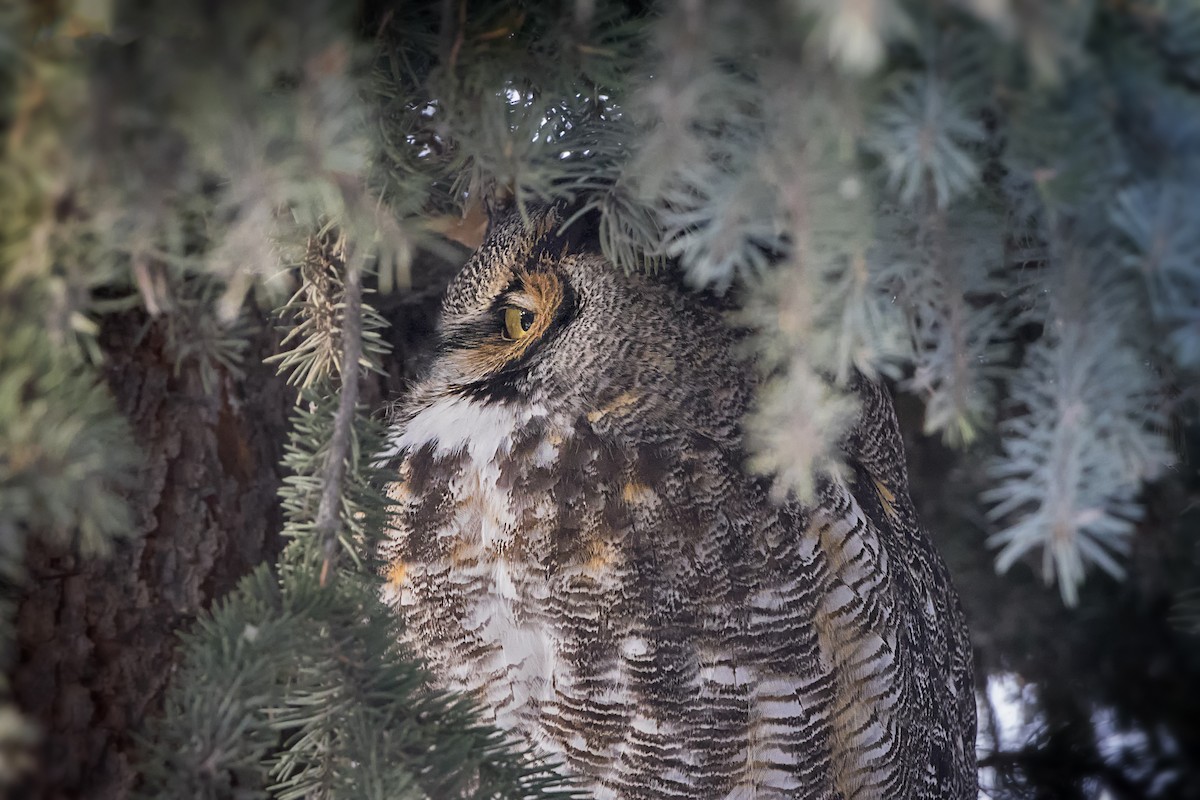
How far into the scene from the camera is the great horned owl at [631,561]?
3.33 feet

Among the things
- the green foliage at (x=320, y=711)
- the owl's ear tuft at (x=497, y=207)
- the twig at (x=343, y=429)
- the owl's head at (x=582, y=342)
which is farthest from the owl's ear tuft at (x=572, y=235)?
the green foliage at (x=320, y=711)

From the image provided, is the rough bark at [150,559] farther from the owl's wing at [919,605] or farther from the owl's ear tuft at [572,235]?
the owl's wing at [919,605]

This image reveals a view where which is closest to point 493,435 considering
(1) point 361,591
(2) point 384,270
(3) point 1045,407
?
(1) point 361,591

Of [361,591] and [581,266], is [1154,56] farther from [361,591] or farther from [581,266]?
[581,266]

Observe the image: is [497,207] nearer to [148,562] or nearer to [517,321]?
[517,321]

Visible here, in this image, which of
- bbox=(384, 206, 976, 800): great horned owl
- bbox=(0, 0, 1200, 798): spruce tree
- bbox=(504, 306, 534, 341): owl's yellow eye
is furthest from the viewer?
bbox=(504, 306, 534, 341): owl's yellow eye

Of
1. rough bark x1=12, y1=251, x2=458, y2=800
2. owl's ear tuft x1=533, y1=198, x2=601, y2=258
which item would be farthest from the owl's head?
rough bark x1=12, y1=251, x2=458, y2=800

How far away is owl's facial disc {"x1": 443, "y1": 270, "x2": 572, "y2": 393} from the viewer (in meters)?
1.10

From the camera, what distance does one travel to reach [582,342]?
108 centimetres

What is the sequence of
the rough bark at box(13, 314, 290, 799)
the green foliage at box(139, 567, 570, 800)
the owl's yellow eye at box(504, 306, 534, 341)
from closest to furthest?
the green foliage at box(139, 567, 570, 800) → the rough bark at box(13, 314, 290, 799) → the owl's yellow eye at box(504, 306, 534, 341)

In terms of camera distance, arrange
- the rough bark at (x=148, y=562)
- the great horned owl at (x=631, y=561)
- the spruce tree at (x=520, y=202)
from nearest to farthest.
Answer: the spruce tree at (x=520, y=202)
the rough bark at (x=148, y=562)
the great horned owl at (x=631, y=561)

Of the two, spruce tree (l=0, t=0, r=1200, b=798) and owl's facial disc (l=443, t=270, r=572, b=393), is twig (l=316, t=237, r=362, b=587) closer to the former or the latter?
spruce tree (l=0, t=0, r=1200, b=798)

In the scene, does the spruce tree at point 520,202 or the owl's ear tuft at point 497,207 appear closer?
Result: the spruce tree at point 520,202

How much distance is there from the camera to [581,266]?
1084mm
